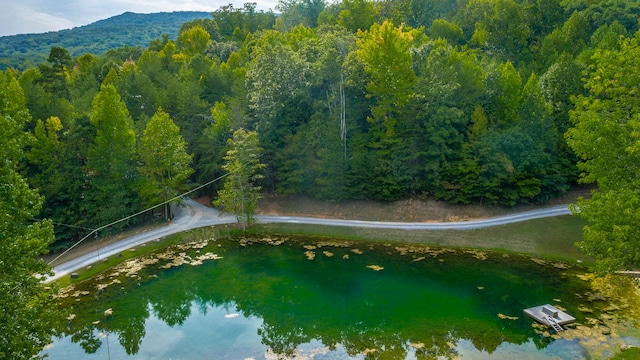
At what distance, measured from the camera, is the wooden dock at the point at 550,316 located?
22531 millimetres

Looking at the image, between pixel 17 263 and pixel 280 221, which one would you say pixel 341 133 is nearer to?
pixel 280 221

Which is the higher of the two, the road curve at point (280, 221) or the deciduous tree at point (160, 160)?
the deciduous tree at point (160, 160)

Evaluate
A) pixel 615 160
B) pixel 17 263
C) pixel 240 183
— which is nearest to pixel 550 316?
pixel 615 160

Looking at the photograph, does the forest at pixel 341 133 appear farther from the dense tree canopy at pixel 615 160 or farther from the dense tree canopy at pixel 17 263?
the dense tree canopy at pixel 17 263

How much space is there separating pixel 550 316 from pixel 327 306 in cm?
1211

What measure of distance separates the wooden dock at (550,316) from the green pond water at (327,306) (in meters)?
0.50

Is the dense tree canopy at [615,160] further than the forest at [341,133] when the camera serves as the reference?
No

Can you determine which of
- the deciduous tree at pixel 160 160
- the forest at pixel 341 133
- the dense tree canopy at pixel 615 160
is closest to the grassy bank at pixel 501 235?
the forest at pixel 341 133

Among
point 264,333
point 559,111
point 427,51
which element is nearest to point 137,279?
point 264,333

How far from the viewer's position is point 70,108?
41.1m

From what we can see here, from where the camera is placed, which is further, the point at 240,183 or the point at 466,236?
the point at 240,183

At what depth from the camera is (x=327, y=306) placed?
85.3 ft

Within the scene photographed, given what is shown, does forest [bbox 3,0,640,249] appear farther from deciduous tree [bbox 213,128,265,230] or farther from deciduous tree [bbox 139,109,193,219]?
deciduous tree [bbox 213,128,265,230]

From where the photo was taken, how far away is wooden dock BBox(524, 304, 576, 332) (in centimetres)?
2253
